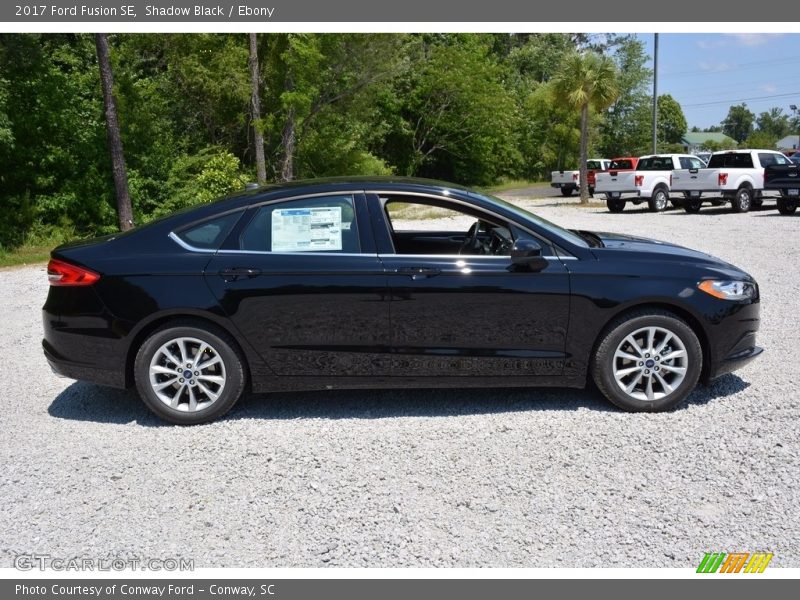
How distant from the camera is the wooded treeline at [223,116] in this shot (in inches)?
683

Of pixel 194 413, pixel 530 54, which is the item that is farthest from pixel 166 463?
pixel 530 54

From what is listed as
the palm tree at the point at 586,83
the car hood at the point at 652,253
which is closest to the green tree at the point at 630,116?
the palm tree at the point at 586,83

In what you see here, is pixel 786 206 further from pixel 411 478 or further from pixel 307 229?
pixel 411 478

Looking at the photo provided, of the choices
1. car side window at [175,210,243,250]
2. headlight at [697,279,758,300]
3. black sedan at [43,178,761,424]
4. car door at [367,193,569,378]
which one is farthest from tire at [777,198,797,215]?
car side window at [175,210,243,250]

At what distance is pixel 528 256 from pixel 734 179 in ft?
64.5

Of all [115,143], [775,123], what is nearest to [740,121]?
[775,123]

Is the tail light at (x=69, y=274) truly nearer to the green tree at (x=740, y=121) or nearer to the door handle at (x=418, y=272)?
the door handle at (x=418, y=272)

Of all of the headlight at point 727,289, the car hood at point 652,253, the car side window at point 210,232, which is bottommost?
the headlight at point 727,289

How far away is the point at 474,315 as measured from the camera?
15.6ft

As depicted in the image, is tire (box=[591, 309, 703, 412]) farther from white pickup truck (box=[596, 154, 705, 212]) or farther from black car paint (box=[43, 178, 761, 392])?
white pickup truck (box=[596, 154, 705, 212])

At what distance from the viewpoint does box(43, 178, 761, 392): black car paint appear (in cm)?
473

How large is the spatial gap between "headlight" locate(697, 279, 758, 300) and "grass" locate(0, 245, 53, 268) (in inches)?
551

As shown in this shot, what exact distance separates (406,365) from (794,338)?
13.8 ft

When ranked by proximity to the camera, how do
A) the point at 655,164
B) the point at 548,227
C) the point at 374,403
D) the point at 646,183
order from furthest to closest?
the point at 655,164 < the point at 646,183 < the point at 374,403 < the point at 548,227
